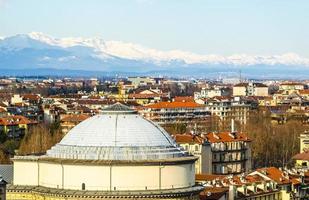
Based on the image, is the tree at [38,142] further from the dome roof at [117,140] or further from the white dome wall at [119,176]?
the white dome wall at [119,176]

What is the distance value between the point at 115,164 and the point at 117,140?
3.42 feet

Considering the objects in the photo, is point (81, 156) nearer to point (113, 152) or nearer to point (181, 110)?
point (113, 152)

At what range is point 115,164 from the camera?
26.8 m

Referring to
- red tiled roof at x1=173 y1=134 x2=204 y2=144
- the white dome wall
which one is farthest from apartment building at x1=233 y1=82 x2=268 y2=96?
the white dome wall

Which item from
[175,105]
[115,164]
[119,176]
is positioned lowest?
[175,105]

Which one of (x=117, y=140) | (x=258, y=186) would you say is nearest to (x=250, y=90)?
(x=258, y=186)

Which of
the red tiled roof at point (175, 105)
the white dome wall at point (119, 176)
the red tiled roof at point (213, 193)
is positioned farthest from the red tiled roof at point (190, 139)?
the red tiled roof at point (175, 105)

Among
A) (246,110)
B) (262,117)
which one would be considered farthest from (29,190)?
(246,110)

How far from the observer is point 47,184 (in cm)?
2838

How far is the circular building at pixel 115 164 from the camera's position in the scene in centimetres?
2697

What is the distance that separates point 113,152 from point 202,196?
6.27m

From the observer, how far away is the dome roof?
Answer: 27266 millimetres

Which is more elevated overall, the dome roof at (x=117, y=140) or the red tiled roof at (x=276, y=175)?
the dome roof at (x=117, y=140)

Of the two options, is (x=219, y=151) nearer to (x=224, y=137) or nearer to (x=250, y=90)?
(x=224, y=137)
